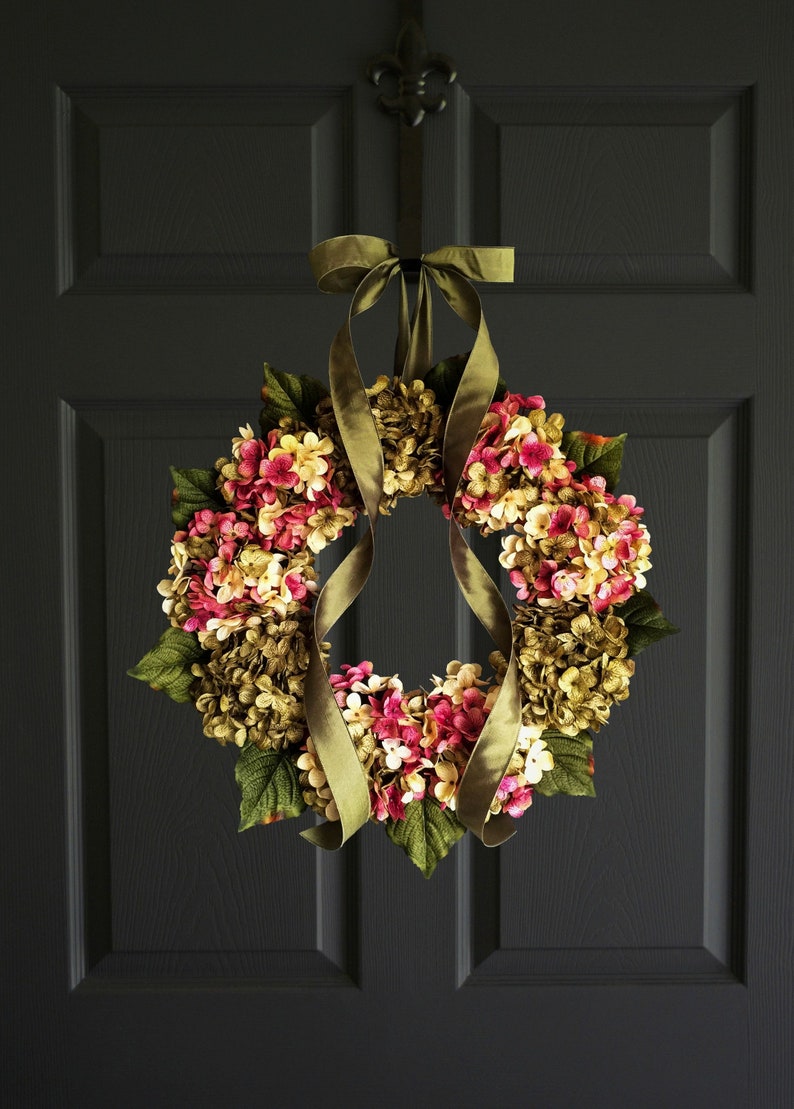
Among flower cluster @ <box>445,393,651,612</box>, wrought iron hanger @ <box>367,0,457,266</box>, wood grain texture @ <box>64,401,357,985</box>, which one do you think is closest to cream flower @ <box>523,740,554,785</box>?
flower cluster @ <box>445,393,651,612</box>

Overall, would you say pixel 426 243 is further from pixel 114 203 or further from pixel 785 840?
pixel 785 840

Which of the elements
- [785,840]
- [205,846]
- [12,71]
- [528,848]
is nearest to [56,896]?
[205,846]

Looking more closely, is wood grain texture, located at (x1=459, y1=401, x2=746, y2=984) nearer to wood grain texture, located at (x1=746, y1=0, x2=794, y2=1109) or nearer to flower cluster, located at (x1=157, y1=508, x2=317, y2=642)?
wood grain texture, located at (x1=746, y1=0, x2=794, y2=1109)

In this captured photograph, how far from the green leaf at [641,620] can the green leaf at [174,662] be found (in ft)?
1.05

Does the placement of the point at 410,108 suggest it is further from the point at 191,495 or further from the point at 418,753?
the point at 418,753

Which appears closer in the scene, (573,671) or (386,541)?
(573,671)

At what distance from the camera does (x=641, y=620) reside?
0.68 m

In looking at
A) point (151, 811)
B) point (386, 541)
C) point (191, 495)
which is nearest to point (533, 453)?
point (191, 495)

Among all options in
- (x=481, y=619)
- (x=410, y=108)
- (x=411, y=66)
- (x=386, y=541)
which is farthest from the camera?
(x=386, y=541)

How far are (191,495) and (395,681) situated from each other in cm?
21

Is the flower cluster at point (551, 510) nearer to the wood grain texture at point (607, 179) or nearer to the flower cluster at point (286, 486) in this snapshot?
the flower cluster at point (286, 486)

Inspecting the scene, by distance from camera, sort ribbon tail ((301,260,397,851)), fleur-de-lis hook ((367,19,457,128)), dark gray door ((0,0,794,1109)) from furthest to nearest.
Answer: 1. dark gray door ((0,0,794,1109))
2. fleur-de-lis hook ((367,19,457,128))
3. ribbon tail ((301,260,397,851))

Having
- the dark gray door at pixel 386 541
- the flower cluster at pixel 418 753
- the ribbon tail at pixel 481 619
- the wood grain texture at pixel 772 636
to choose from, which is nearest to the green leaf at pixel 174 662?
the flower cluster at pixel 418 753

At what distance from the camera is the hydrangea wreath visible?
26.1 inches
